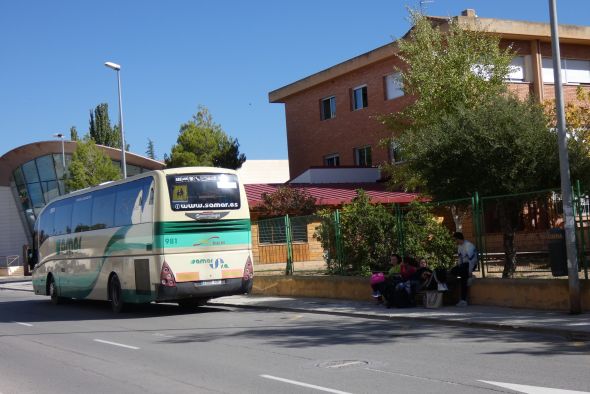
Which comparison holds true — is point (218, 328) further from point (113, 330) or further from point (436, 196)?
point (436, 196)

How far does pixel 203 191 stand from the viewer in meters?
17.5

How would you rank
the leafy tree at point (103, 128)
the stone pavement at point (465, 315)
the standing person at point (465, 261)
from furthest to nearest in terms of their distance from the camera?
1. the leafy tree at point (103, 128)
2. the standing person at point (465, 261)
3. the stone pavement at point (465, 315)

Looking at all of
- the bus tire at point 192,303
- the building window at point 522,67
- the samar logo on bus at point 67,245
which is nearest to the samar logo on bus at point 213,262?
the bus tire at point 192,303

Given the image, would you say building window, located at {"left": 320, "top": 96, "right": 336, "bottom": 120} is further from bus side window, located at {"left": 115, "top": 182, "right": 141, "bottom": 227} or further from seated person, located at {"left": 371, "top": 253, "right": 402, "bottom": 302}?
seated person, located at {"left": 371, "top": 253, "right": 402, "bottom": 302}

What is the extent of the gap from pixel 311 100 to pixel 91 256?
2361cm

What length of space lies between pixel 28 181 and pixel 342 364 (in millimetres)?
57323

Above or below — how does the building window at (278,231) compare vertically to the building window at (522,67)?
below

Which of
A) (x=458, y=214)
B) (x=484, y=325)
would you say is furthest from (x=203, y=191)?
(x=484, y=325)

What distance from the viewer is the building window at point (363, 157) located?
38094 millimetres

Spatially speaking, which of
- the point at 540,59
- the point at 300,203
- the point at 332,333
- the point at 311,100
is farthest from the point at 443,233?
the point at 311,100

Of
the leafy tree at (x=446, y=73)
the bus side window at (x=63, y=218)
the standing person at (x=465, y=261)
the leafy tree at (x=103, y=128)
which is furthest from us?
the leafy tree at (x=103, y=128)

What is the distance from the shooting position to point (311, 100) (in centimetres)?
4178

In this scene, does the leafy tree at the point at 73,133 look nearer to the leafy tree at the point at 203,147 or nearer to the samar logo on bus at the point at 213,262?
the leafy tree at the point at 203,147

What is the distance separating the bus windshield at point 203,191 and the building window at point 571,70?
2068 cm
